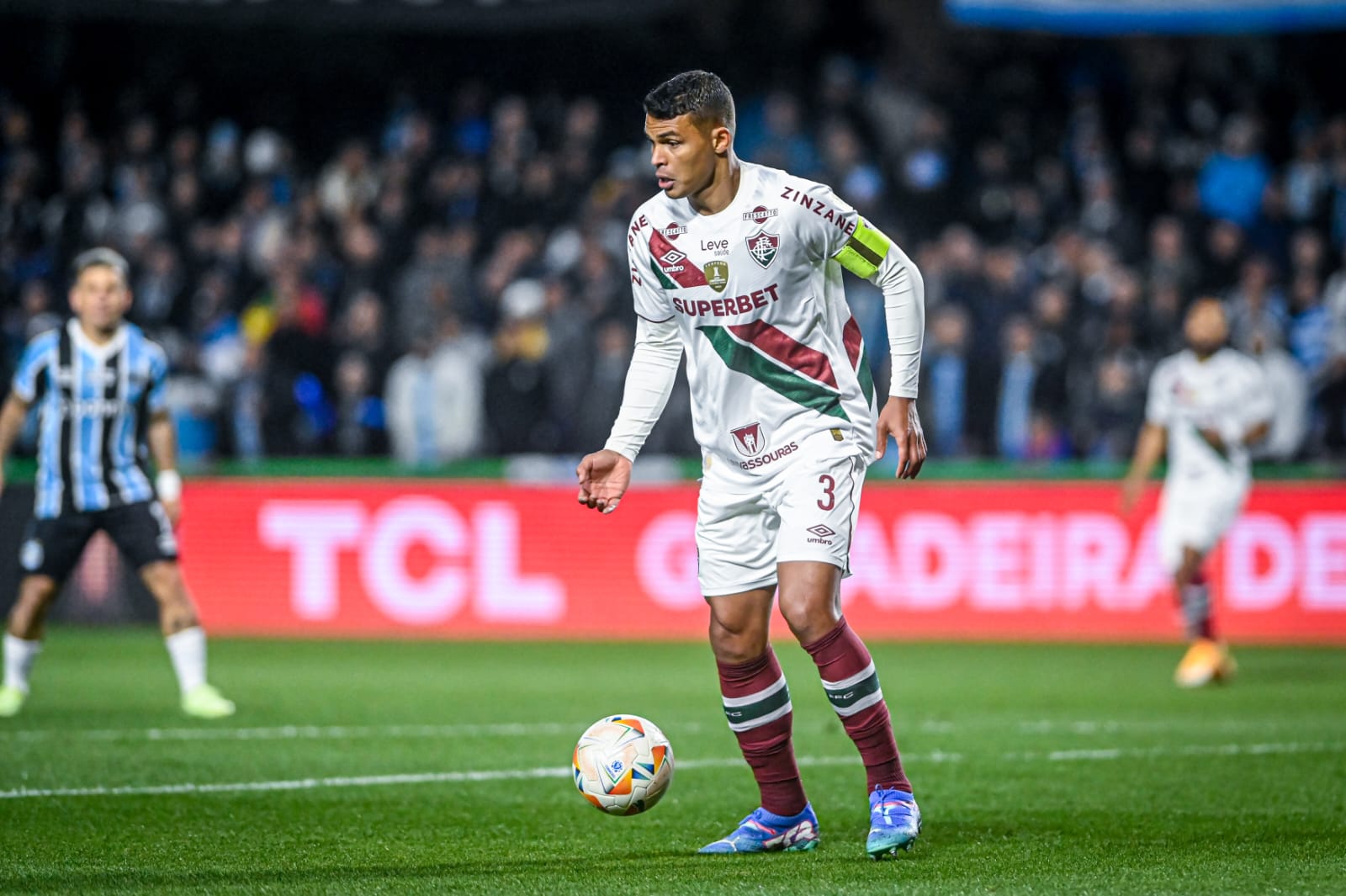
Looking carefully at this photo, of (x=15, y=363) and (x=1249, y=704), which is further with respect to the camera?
(x=15, y=363)

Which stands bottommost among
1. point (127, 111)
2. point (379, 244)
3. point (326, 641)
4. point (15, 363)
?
point (326, 641)

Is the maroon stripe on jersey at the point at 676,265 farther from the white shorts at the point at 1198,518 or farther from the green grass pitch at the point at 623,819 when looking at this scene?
the white shorts at the point at 1198,518

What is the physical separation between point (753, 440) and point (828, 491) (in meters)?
0.30

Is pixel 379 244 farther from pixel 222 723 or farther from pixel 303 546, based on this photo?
pixel 222 723

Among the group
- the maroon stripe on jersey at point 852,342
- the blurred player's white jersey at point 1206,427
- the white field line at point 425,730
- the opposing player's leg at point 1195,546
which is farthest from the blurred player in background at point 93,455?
the blurred player's white jersey at point 1206,427

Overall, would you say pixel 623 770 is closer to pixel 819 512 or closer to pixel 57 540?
pixel 819 512

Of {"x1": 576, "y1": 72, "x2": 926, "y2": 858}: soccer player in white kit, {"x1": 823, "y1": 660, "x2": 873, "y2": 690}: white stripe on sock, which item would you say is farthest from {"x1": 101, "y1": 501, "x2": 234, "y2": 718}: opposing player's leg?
{"x1": 823, "y1": 660, "x2": 873, "y2": 690}: white stripe on sock

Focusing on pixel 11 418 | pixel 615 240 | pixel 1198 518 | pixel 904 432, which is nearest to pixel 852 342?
pixel 904 432

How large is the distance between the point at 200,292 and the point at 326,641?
182 inches

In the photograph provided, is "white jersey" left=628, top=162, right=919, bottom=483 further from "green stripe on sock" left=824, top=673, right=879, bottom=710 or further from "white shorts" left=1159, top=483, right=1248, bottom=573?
"white shorts" left=1159, top=483, right=1248, bottom=573

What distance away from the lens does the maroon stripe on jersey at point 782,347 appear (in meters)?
5.73

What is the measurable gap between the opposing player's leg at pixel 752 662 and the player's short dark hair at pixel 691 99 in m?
1.17

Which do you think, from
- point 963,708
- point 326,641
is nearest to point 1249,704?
point 963,708

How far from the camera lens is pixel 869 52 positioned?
2100 centimetres
